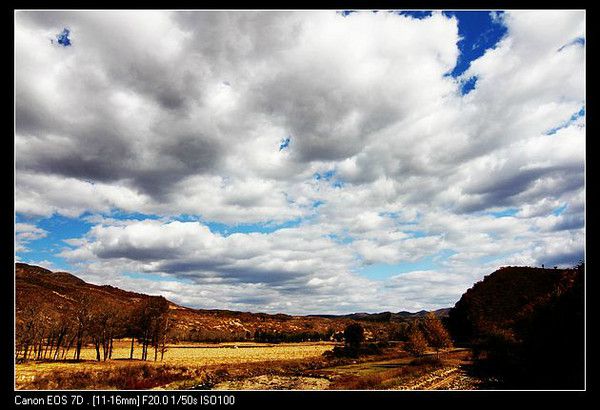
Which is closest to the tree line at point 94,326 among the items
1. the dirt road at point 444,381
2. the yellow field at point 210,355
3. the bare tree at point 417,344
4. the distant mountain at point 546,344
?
the yellow field at point 210,355

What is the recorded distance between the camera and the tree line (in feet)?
254

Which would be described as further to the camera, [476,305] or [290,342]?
[290,342]

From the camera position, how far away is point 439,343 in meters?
90.4

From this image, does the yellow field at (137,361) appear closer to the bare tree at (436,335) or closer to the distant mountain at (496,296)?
the bare tree at (436,335)

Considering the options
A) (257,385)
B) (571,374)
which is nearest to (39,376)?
(257,385)

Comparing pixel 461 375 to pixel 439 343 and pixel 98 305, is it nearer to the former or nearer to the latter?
pixel 439 343

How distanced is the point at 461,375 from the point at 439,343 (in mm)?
34012

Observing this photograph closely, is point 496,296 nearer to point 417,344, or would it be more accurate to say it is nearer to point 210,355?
point 417,344

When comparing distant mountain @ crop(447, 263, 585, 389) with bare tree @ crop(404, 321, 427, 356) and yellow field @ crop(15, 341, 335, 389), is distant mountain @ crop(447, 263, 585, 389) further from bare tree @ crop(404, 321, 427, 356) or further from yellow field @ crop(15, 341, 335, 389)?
yellow field @ crop(15, 341, 335, 389)

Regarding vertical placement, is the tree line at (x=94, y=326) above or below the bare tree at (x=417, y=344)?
above

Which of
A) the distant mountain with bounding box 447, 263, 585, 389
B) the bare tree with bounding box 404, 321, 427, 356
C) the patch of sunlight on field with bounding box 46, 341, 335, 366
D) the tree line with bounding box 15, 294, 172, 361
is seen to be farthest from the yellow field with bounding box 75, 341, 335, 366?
the distant mountain with bounding box 447, 263, 585, 389

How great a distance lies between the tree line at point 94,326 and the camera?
254 ft
